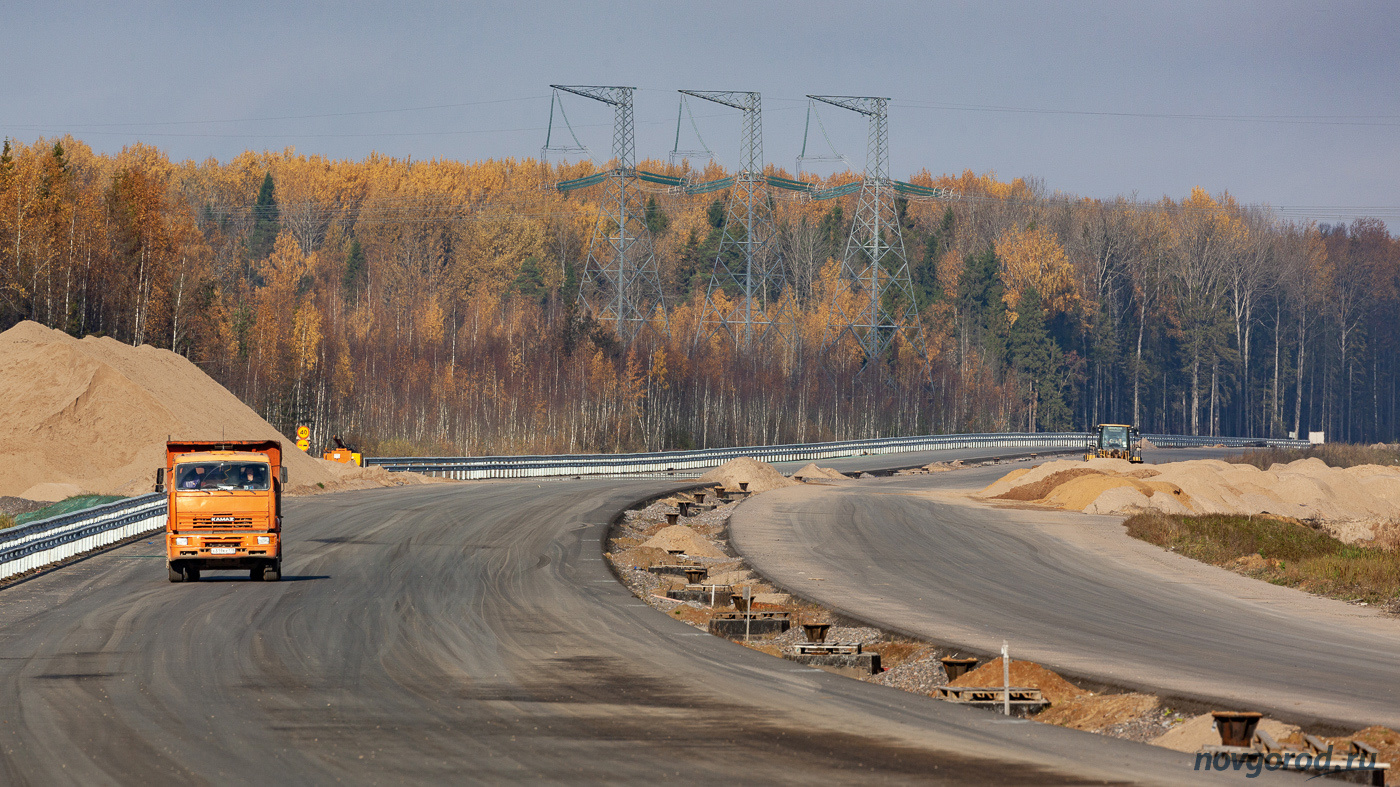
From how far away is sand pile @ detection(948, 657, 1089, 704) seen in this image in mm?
15102

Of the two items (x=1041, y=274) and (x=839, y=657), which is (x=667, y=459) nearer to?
(x=839, y=657)

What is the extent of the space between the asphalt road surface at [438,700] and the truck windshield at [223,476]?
72.2 inches

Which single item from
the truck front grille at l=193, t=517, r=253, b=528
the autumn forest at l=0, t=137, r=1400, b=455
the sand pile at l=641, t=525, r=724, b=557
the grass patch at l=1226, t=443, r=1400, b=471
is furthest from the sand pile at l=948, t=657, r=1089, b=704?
the grass patch at l=1226, t=443, r=1400, b=471

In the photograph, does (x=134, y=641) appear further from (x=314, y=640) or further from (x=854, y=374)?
(x=854, y=374)

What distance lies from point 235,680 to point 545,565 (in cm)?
1307

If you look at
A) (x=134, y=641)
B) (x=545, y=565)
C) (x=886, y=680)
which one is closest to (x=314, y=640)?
(x=134, y=641)

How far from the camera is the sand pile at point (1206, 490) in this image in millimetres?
46969

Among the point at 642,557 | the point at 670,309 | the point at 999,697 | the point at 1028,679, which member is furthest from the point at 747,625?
the point at 670,309

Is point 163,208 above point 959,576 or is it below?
above

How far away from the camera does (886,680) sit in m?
17.2

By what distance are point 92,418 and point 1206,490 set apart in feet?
138

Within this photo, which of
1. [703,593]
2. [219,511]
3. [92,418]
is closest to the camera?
[219,511]

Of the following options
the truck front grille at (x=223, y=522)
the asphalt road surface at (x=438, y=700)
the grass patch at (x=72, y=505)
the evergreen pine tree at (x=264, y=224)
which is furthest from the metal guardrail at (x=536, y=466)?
the evergreen pine tree at (x=264, y=224)

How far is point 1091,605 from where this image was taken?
923 inches
